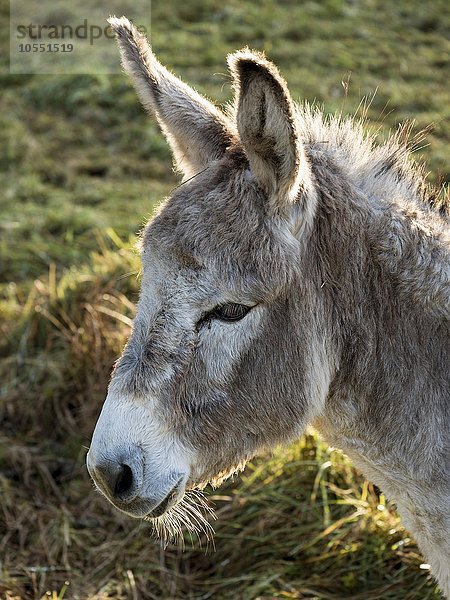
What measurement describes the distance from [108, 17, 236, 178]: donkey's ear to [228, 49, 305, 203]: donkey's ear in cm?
39

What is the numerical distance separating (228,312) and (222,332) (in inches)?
2.7

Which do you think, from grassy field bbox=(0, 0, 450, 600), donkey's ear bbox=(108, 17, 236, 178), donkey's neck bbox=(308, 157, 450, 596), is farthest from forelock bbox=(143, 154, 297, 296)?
grassy field bbox=(0, 0, 450, 600)

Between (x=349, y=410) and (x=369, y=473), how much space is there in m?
0.29

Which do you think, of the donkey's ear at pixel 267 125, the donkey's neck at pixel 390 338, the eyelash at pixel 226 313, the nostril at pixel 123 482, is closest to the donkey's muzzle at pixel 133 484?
the nostril at pixel 123 482

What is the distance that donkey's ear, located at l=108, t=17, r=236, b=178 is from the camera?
9.71 ft

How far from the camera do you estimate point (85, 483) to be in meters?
4.91

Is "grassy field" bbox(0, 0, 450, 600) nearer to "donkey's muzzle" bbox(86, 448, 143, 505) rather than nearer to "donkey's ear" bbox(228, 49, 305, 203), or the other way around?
"donkey's ear" bbox(228, 49, 305, 203)

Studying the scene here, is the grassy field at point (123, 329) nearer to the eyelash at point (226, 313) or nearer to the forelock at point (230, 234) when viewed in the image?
the forelock at point (230, 234)

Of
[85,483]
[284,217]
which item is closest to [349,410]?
[284,217]

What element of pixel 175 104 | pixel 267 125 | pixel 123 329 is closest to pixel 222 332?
pixel 267 125

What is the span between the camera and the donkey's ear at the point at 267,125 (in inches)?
93.7

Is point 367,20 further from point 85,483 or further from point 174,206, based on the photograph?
point 174,206

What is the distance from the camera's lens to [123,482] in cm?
254

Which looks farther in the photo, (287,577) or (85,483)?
(85,483)
